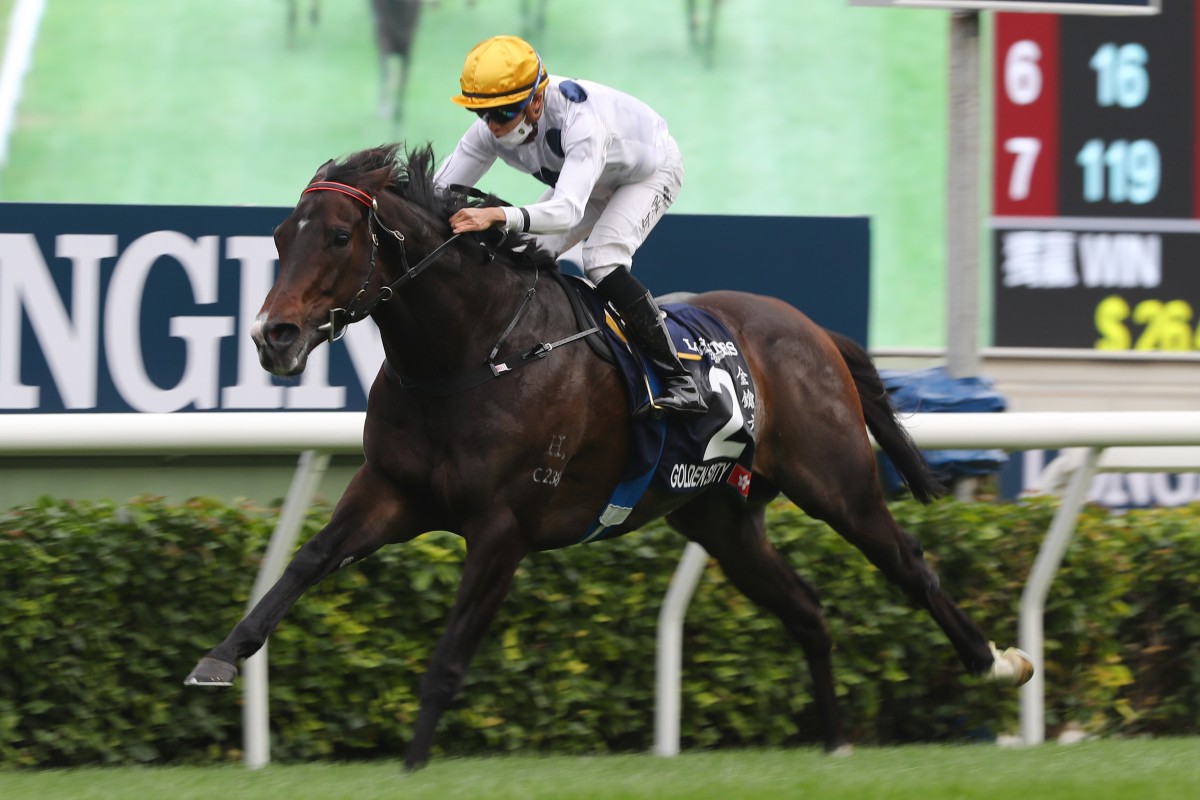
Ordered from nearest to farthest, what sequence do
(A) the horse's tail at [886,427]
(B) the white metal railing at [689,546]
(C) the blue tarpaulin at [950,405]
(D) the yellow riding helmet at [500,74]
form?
(D) the yellow riding helmet at [500,74], (B) the white metal railing at [689,546], (A) the horse's tail at [886,427], (C) the blue tarpaulin at [950,405]

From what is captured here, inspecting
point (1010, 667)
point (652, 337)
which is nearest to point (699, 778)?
point (652, 337)

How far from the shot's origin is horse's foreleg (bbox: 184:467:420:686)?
11.6ft

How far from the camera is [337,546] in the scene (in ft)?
12.1

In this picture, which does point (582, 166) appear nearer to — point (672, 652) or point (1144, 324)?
point (672, 652)

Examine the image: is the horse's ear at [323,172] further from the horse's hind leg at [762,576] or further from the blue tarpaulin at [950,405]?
the blue tarpaulin at [950,405]

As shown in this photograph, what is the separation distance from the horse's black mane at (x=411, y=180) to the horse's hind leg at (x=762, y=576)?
873mm

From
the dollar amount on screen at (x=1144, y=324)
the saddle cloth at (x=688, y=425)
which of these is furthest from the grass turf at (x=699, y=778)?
the dollar amount on screen at (x=1144, y=324)

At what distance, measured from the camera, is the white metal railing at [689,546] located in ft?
12.8

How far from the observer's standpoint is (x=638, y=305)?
158 inches

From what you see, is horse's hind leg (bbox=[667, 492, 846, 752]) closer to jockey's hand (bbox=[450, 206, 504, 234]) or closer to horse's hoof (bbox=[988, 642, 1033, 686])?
horse's hoof (bbox=[988, 642, 1033, 686])

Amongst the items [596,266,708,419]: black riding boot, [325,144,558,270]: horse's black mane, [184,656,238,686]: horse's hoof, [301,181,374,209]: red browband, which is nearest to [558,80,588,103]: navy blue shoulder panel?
[325,144,558,270]: horse's black mane

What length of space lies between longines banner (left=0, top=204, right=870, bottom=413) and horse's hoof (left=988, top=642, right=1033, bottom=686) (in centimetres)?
201

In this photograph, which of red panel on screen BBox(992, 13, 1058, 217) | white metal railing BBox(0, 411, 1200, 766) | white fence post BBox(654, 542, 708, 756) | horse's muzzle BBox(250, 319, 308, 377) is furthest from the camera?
red panel on screen BBox(992, 13, 1058, 217)

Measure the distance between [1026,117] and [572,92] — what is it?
4.24 meters
